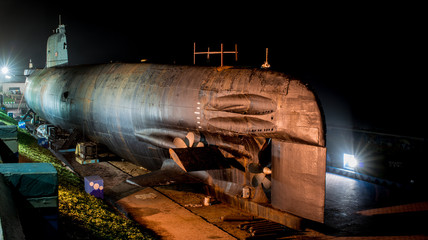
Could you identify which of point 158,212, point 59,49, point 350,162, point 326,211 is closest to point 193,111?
point 158,212

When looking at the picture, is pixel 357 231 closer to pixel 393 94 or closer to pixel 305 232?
pixel 305 232

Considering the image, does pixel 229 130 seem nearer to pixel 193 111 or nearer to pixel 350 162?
Result: pixel 193 111

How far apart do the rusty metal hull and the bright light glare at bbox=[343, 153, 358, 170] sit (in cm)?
1096

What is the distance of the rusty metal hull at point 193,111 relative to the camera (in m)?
12.5

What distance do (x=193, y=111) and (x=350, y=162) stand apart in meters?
12.1

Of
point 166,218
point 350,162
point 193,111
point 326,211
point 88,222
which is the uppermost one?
point 193,111

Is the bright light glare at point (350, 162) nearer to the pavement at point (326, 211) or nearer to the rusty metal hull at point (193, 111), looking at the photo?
the pavement at point (326, 211)

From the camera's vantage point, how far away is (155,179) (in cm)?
1425

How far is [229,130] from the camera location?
45.3 ft

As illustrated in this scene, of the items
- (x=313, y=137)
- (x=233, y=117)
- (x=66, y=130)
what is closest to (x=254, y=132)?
(x=233, y=117)

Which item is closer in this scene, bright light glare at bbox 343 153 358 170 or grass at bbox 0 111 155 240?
grass at bbox 0 111 155 240

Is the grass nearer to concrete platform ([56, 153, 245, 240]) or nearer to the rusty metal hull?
concrete platform ([56, 153, 245, 240])

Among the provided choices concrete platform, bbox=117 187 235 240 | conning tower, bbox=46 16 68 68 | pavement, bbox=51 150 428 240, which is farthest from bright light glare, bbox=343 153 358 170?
conning tower, bbox=46 16 68 68

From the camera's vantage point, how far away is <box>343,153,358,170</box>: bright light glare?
73.8 ft
